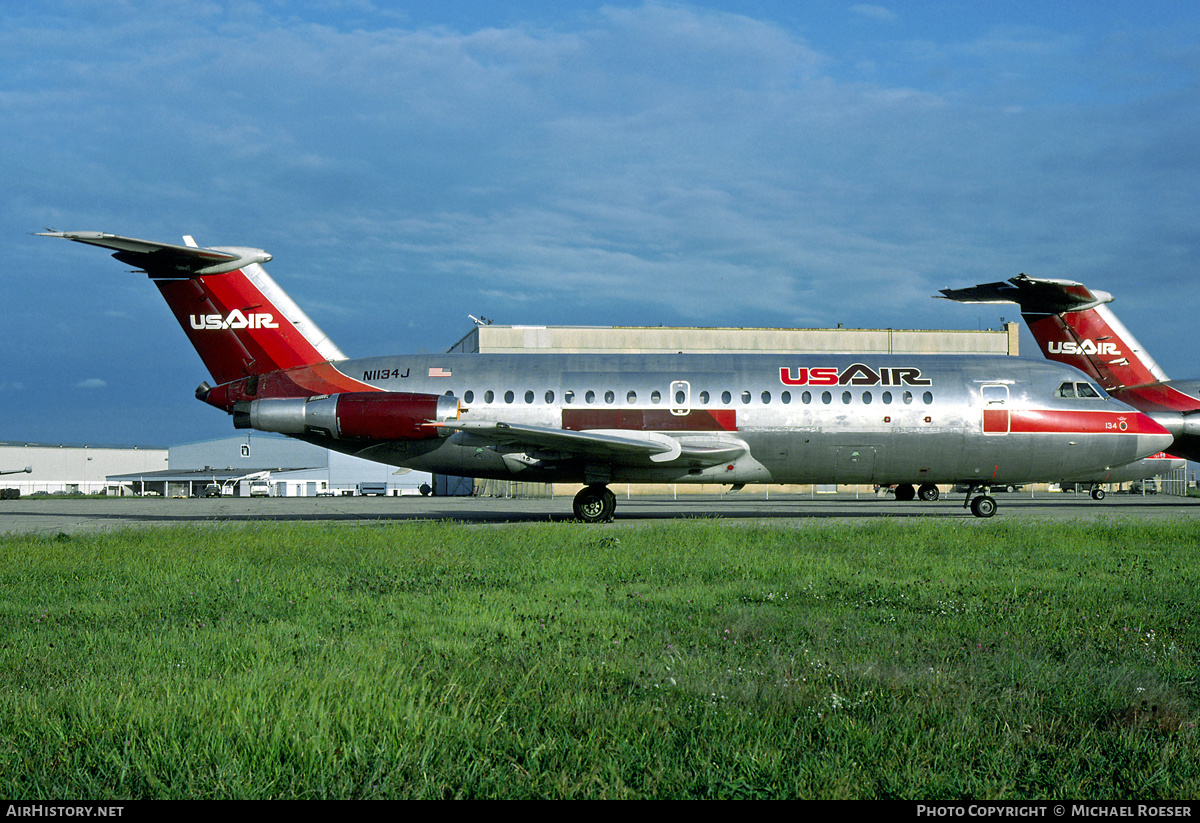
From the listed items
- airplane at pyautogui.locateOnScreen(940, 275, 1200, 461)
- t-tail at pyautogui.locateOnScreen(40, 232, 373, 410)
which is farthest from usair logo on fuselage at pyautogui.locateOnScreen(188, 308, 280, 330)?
airplane at pyautogui.locateOnScreen(940, 275, 1200, 461)

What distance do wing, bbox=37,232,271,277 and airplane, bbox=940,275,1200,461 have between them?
2261 cm

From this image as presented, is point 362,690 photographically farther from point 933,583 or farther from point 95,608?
point 933,583

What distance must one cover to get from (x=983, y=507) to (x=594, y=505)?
33.9 ft

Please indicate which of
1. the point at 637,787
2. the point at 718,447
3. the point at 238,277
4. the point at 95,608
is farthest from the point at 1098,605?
the point at 238,277

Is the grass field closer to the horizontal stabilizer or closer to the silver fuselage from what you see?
the silver fuselage

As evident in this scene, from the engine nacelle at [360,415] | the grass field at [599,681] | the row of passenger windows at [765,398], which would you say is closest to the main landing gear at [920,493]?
the row of passenger windows at [765,398]

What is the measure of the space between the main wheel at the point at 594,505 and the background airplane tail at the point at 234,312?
7.74 meters

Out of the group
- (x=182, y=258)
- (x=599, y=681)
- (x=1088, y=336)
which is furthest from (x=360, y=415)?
(x=1088, y=336)

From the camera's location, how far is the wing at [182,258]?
66.1ft

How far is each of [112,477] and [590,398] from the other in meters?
91.6

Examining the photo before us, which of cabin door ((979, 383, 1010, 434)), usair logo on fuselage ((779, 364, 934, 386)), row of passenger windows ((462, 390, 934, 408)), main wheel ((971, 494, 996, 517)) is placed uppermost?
usair logo on fuselage ((779, 364, 934, 386))

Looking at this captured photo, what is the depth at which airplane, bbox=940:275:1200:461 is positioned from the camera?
86.9 ft

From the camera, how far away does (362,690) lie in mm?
4566

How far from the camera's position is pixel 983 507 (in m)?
22.0
